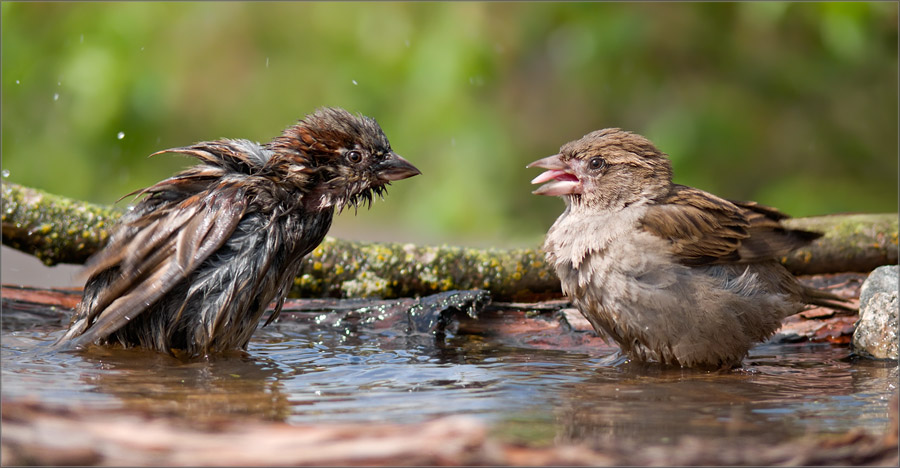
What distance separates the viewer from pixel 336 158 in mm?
4656

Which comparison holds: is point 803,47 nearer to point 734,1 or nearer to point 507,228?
point 734,1

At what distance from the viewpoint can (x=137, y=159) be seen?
32.1ft

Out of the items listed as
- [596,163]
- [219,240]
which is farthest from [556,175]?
[219,240]

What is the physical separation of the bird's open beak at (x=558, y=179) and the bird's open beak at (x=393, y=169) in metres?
0.63

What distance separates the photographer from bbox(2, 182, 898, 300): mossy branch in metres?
5.36

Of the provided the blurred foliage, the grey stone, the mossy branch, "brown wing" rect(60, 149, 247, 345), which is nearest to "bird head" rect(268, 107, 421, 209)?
"brown wing" rect(60, 149, 247, 345)

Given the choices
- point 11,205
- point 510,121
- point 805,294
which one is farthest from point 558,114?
point 11,205

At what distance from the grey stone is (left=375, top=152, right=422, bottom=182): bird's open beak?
2.26 m

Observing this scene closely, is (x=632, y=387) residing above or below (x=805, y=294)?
below

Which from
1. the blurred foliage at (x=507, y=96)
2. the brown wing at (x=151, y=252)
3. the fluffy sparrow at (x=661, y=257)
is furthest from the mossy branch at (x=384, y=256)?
the blurred foliage at (x=507, y=96)

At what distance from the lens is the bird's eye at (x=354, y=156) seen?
4.68 meters

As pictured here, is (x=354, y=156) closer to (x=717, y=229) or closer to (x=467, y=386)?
(x=467, y=386)

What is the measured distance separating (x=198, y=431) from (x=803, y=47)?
26.9ft

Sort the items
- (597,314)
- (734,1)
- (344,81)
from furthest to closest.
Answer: (344,81), (734,1), (597,314)
